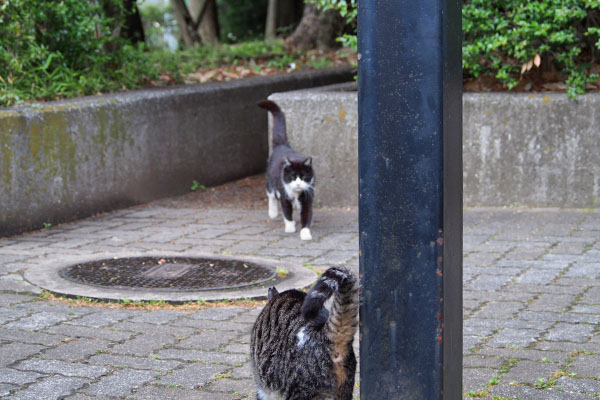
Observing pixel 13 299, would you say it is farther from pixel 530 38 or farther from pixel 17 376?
pixel 530 38

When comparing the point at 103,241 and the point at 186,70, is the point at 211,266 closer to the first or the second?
the point at 103,241

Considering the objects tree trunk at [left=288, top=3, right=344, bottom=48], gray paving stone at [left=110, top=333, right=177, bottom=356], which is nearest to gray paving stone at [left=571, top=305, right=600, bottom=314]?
gray paving stone at [left=110, top=333, right=177, bottom=356]

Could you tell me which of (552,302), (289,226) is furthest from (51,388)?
(289,226)

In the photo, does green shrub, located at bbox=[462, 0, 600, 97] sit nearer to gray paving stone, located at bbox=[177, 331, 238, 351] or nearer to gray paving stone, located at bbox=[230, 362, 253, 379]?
gray paving stone, located at bbox=[177, 331, 238, 351]

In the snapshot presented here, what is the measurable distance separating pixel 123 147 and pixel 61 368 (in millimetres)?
4534

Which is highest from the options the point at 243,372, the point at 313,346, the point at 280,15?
the point at 280,15

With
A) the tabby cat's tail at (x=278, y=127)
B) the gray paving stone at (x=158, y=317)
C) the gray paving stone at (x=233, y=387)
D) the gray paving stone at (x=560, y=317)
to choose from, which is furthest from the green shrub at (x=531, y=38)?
the gray paving stone at (x=233, y=387)

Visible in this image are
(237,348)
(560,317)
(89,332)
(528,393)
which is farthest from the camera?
(560,317)

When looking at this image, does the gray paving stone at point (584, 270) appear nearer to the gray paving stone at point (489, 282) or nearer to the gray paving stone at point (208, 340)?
the gray paving stone at point (489, 282)

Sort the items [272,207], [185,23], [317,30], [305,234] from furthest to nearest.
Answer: [185,23], [317,30], [272,207], [305,234]

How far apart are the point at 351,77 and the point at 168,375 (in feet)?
28.3

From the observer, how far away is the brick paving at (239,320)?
3850 millimetres

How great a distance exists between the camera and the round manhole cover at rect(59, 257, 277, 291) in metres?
5.53

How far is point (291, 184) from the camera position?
7012mm
